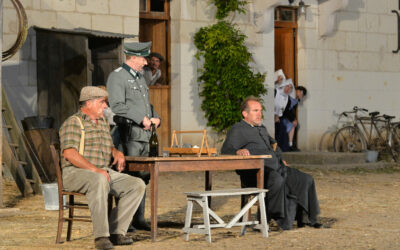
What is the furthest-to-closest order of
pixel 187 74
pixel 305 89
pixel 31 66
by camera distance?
pixel 305 89 → pixel 187 74 → pixel 31 66

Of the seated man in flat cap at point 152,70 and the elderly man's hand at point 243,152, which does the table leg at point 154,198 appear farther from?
the seated man in flat cap at point 152,70

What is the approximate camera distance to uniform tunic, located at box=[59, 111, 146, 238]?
6609 mm

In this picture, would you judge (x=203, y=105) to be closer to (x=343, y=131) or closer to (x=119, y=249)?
(x=343, y=131)

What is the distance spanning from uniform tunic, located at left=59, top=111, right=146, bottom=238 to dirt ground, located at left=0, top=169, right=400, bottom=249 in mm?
296

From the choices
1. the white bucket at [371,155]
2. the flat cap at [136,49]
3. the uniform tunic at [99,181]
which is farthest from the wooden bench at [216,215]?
the white bucket at [371,155]

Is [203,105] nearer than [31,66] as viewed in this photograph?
No

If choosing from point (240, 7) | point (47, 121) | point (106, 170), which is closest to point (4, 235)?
point (106, 170)

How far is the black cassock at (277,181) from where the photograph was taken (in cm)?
787

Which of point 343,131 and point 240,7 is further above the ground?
point 240,7

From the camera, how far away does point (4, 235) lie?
25.0ft

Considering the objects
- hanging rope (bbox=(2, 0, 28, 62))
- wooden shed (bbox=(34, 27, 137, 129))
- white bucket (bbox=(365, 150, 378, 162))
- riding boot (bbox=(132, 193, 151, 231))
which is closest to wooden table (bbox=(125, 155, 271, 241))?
riding boot (bbox=(132, 193, 151, 231))

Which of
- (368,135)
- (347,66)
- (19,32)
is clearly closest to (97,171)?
(19,32)

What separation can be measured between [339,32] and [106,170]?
1126cm

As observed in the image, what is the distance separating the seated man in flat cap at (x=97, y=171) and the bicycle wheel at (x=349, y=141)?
10.4 metres
